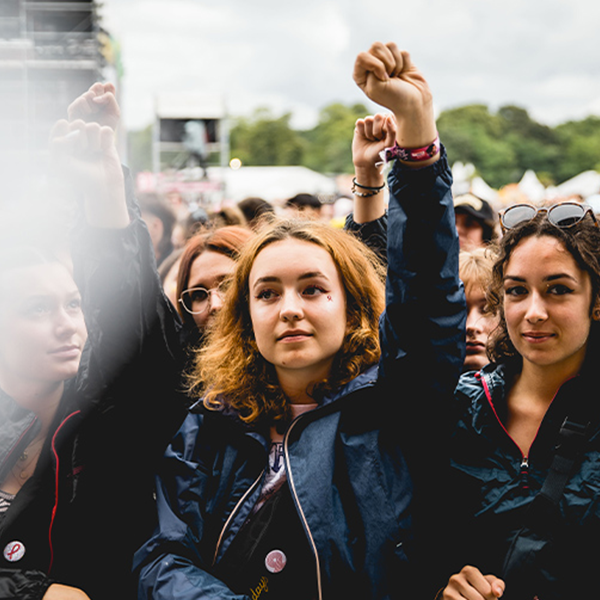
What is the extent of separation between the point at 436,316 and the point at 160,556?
910 millimetres

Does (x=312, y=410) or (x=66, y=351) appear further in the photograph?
(x=66, y=351)

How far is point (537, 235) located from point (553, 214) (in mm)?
70

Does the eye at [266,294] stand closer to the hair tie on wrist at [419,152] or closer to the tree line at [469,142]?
the hair tie on wrist at [419,152]

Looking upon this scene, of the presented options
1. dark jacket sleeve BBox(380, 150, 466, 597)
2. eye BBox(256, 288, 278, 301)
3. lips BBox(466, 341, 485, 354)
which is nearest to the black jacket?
eye BBox(256, 288, 278, 301)

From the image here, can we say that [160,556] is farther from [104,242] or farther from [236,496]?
[104,242]

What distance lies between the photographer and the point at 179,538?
1.69 meters

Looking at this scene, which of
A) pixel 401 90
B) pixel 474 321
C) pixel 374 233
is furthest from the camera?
pixel 474 321

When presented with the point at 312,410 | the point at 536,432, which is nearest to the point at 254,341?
the point at 312,410

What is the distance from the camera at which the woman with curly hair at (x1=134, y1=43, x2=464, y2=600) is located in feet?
5.04

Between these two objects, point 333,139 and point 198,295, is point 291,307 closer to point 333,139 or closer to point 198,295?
point 198,295

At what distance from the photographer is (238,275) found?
206cm

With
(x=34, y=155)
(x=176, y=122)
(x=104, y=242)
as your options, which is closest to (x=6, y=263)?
(x=104, y=242)

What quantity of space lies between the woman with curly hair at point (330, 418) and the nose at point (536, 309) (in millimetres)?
314

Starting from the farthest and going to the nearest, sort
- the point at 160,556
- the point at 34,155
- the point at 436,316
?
the point at 34,155 → the point at 160,556 → the point at 436,316
